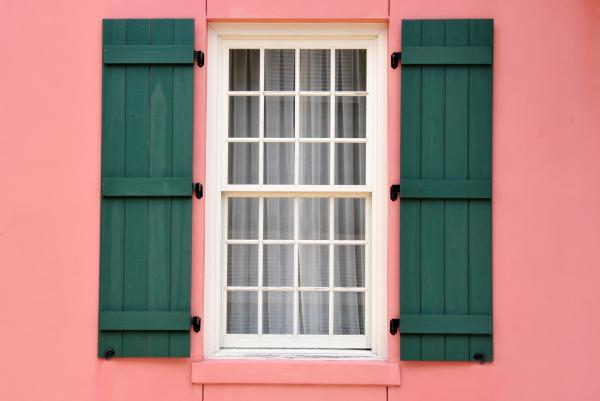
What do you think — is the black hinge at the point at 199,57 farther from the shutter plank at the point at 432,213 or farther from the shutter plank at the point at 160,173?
the shutter plank at the point at 432,213

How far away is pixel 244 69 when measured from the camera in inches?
172

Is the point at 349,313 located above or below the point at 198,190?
below

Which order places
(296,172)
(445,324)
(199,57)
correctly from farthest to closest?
(296,172) < (199,57) < (445,324)

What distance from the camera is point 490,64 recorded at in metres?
4.12

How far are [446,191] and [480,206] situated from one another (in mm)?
213

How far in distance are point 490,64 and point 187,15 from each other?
1779 millimetres

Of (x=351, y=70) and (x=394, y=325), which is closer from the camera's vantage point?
(x=394, y=325)

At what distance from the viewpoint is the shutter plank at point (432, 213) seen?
4105mm

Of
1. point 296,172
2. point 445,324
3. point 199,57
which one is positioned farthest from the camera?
point 296,172

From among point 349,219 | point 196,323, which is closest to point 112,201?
point 196,323

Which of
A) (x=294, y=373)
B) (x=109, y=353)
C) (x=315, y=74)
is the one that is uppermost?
(x=315, y=74)

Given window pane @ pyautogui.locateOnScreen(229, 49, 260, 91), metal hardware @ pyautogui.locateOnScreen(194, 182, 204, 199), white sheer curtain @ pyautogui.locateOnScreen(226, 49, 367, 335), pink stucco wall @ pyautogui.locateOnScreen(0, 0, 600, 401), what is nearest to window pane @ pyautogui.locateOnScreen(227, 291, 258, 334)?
white sheer curtain @ pyautogui.locateOnScreen(226, 49, 367, 335)

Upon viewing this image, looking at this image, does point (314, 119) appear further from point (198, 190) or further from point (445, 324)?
point (445, 324)

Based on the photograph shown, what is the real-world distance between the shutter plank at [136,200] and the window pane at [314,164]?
930 millimetres
